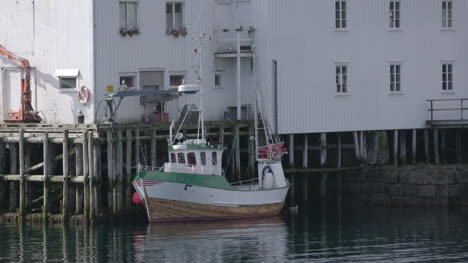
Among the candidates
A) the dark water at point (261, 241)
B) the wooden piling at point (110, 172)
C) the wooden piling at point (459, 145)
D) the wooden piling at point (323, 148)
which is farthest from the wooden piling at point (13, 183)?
the wooden piling at point (459, 145)

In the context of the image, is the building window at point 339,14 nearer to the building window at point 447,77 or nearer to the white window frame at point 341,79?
the white window frame at point 341,79

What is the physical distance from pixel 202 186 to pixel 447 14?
15254 mm

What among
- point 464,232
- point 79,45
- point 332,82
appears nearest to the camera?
point 464,232

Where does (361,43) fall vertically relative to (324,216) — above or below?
above

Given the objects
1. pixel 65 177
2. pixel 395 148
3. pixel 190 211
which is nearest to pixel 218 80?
pixel 190 211

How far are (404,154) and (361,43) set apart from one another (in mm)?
5221

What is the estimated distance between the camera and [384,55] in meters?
60.6

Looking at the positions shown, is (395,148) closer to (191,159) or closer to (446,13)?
(446,13)

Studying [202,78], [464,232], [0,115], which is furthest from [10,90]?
[464,232]

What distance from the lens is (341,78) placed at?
59.8m

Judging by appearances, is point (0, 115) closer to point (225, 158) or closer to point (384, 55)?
point (225, 158)

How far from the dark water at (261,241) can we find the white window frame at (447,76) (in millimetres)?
7645

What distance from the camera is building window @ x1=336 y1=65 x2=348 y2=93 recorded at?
59.8 metres

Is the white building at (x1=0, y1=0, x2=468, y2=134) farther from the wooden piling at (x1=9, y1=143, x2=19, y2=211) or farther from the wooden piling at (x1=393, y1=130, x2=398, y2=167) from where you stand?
the wooden piling at (x1=9, y1=143, x2=19, y2=211)
